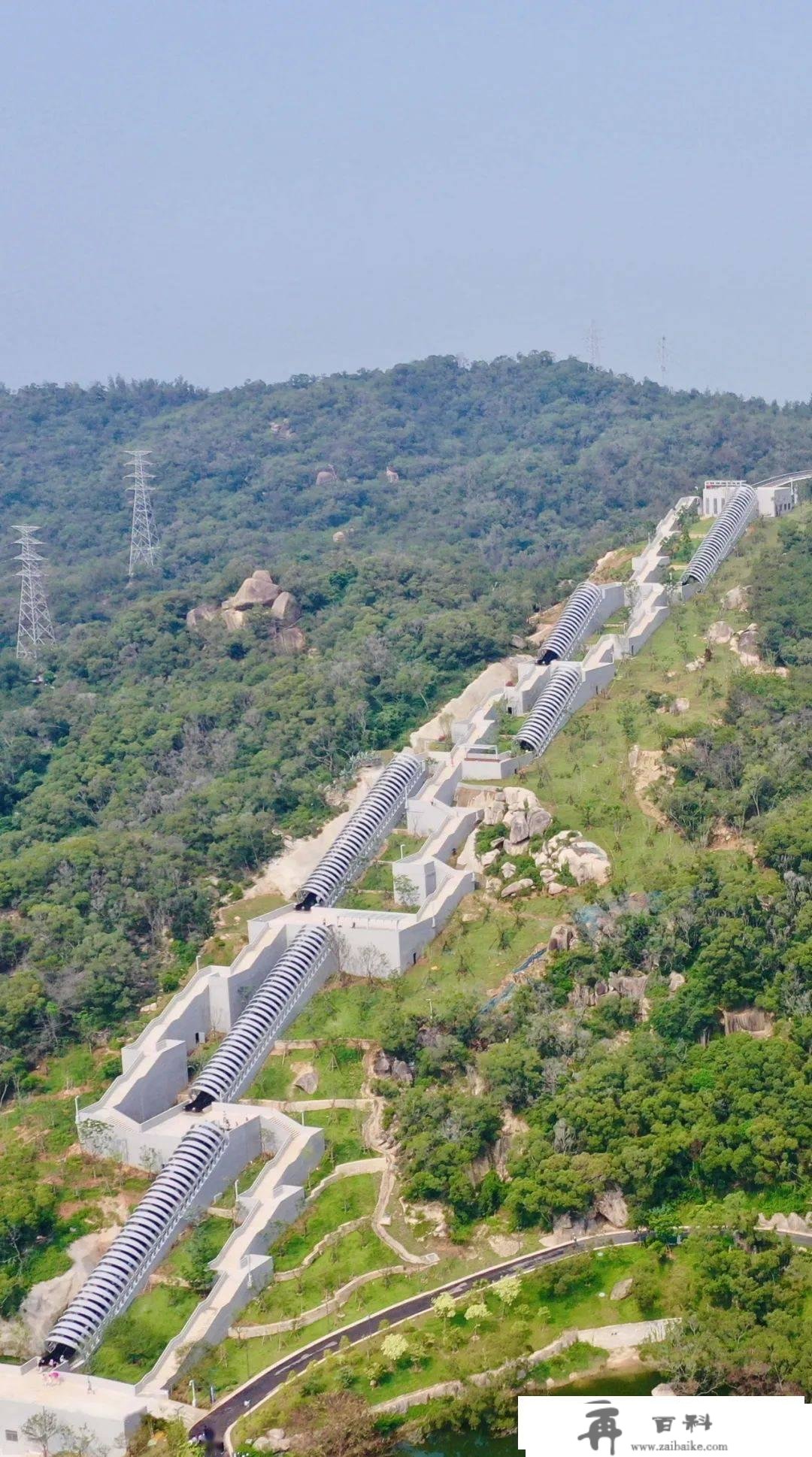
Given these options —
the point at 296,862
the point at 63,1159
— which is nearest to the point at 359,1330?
the point at 63,1159

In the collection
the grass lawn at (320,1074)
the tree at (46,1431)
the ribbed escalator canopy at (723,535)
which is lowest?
the tree at (46,1431)

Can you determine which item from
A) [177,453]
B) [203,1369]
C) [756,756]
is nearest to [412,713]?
[756,756]

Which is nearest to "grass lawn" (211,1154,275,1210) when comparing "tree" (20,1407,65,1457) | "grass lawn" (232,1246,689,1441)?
"grass lawn" (232,1246,689,1441)

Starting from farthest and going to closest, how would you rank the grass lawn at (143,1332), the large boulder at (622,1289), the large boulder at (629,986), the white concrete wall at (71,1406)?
the large boulder at (629,986), the large boulder at (622,1289), the grass lawn at (143,1332), the white concrete wall at (71,1406)

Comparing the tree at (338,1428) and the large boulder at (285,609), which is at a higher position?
the large boulder at (285,609)

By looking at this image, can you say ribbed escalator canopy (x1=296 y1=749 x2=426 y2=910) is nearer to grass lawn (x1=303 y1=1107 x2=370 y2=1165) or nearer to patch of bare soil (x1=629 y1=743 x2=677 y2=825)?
patch of bare soil (x1=629 y1=743 x2=677 y2=825)

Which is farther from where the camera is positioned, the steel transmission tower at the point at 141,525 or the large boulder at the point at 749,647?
the steel transmission tower at the point at 141,525

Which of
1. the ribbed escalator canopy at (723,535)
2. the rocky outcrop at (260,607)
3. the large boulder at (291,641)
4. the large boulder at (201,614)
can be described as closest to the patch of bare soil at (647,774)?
the ribbed escalator canopy at (723,535)

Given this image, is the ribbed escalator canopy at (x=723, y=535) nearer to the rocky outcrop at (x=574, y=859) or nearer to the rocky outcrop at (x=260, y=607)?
the rocky outcrop at (x=260, y=607)
